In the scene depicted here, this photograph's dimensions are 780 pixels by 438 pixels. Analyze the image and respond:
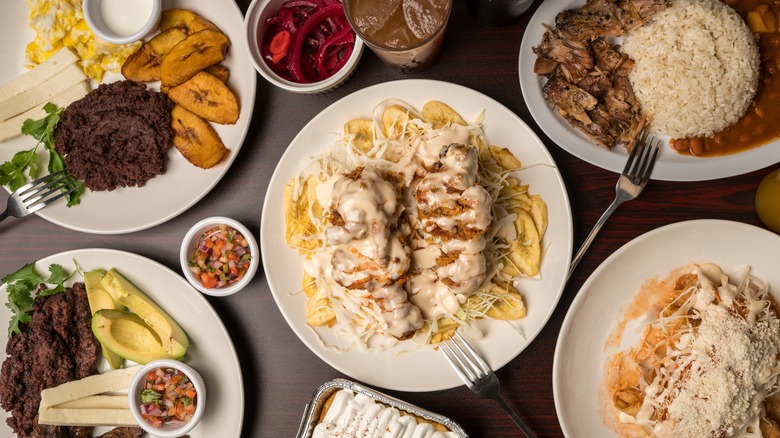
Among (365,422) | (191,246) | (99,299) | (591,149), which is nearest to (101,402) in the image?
(99,299)

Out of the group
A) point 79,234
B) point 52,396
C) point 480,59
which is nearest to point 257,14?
point 480,59

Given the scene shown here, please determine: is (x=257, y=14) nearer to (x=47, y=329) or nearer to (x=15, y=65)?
(x=15, y=65)

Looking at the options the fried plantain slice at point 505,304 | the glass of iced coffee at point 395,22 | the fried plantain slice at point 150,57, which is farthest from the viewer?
the fried plantain slice at point 150,57

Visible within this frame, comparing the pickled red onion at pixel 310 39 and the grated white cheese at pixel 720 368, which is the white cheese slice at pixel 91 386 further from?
the grated white cheese at pixel 720 368

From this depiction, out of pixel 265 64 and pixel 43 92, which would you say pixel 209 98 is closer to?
pixel 265 64

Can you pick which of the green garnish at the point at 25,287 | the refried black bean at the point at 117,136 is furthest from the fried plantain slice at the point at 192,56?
the green garnish at the point at 25,287
